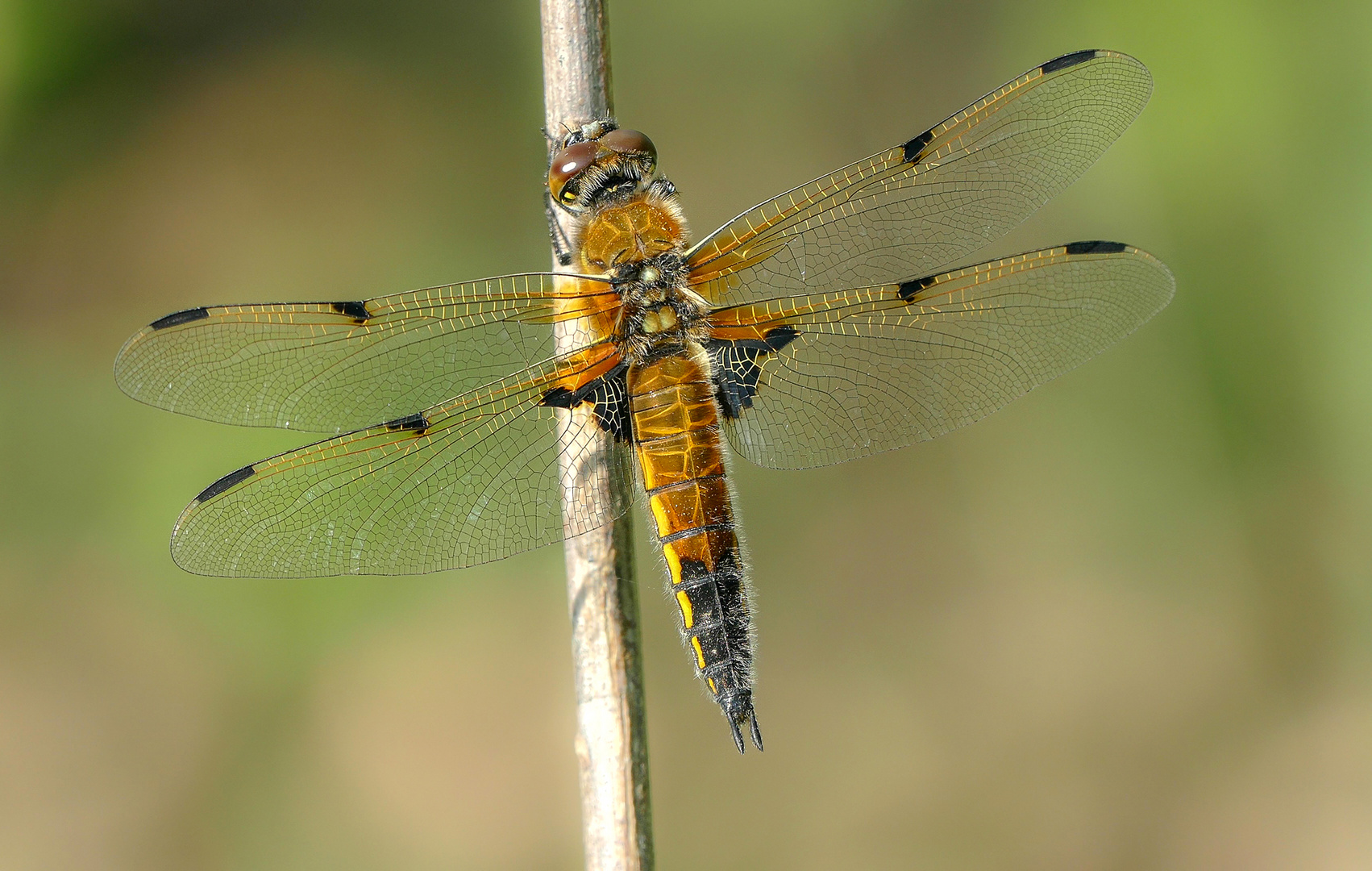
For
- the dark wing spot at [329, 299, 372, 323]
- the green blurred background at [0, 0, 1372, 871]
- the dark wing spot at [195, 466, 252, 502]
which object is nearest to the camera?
the dark wing spot at [195, 466, 252, 502]

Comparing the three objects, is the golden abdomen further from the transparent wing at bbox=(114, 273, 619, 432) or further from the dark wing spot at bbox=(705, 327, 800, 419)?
the dark wing spot at bbox=(705, 327, 800, 419)

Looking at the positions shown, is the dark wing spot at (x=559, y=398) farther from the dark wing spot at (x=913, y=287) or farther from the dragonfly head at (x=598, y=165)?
the dark wing spot at (x=913, y=287)

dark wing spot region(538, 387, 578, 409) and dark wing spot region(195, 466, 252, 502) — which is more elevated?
dark wing spot region(538, 387, 578, 409)

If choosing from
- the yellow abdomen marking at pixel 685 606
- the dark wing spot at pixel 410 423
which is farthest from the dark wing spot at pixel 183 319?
the yellow abdomen marking at pixel 685 606

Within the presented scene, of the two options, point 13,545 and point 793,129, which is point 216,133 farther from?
point 793,129

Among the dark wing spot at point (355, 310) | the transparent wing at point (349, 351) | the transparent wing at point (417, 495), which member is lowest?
the transparent wing at point (417, 495)

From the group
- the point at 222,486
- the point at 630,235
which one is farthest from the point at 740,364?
the point at 222,486

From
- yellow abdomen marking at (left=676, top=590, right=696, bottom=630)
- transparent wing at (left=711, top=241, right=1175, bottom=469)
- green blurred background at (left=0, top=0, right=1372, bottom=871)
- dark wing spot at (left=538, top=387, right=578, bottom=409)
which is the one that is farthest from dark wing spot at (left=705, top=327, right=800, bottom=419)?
green blurred background at (left=0, top=0, right=1372, bottom=871)
